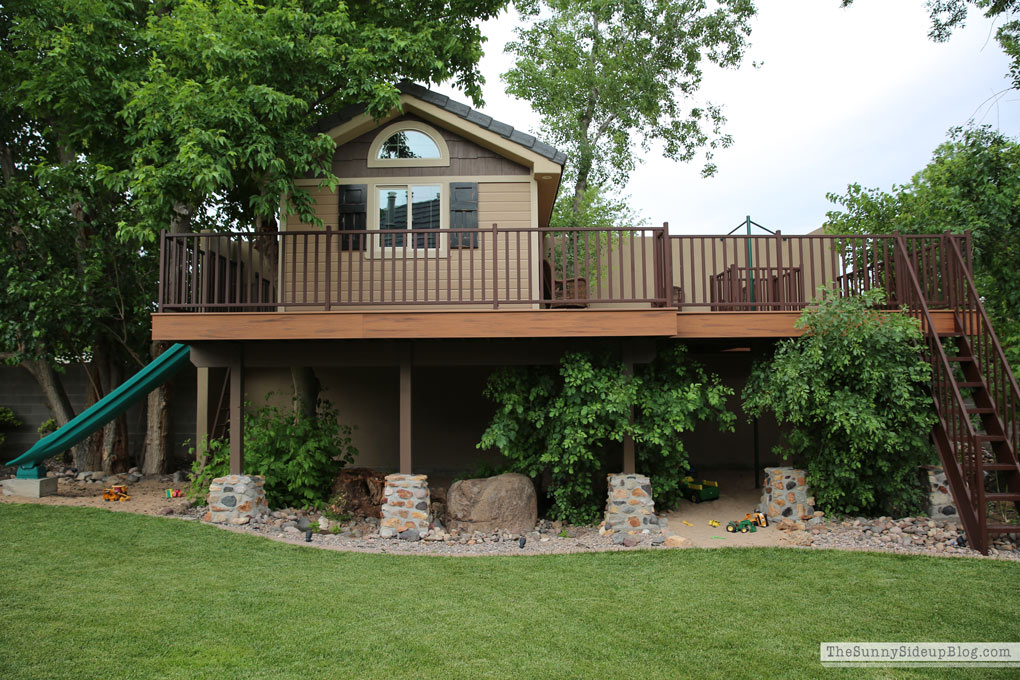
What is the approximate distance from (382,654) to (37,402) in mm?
12088

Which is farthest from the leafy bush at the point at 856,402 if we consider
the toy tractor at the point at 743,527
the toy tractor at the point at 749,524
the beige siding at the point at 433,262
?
the beige siding at the point at 433,262

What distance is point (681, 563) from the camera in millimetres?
6281

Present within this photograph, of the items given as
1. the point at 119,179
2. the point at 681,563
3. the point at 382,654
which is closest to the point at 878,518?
the point at 681,563

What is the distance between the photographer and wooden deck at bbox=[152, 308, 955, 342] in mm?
7383

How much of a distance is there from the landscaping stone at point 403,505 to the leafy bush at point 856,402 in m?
3.81

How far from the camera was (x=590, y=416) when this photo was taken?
7.43 m

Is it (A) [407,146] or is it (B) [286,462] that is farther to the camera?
(A) [407,146]

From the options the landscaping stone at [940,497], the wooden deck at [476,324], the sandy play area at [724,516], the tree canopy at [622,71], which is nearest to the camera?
the sandy play area at [724,516]

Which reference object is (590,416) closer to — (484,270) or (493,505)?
(493,505)

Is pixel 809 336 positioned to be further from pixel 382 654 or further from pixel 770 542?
pixel 382 654

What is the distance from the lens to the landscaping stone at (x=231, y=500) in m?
7.85

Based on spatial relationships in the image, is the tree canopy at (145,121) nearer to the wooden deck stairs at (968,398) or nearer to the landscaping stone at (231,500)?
the landscaping stone at (231,500)

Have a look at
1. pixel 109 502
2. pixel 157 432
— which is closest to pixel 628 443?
pixel 109 502

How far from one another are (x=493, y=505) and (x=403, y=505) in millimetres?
1011
